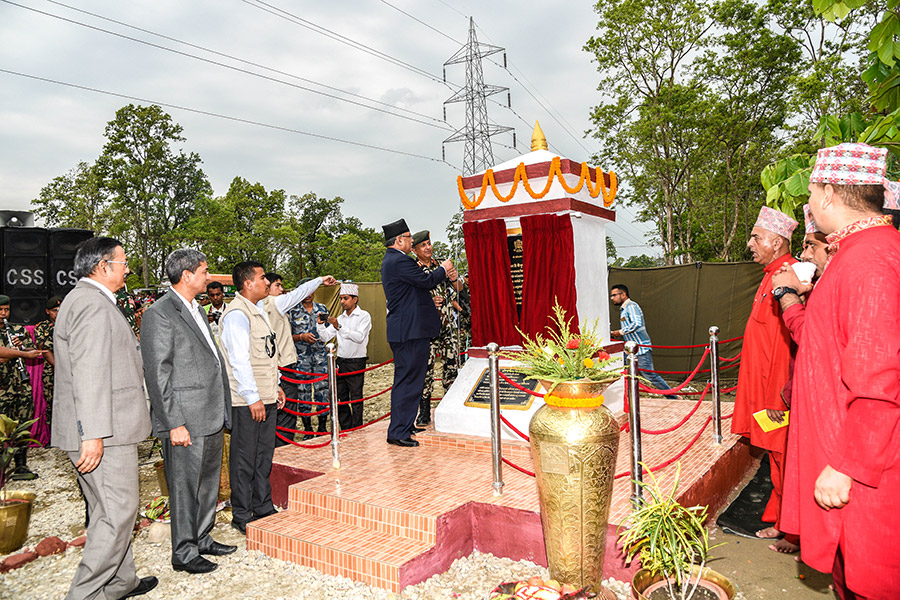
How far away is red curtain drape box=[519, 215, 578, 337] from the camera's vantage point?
6.09m

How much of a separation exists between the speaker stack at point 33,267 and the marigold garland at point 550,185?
631 cm

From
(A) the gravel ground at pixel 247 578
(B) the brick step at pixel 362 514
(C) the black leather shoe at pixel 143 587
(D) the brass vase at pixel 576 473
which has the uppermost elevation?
(D) the brass vase at pixel 576 473

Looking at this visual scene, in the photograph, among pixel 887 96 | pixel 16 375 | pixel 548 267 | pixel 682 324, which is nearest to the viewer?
pixel 887 96

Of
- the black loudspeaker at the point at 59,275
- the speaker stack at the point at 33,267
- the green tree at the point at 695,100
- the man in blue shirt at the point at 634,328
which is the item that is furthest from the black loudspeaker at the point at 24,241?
the green tree at the point at 695,100

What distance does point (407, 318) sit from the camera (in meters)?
5.77

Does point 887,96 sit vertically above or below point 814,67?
below

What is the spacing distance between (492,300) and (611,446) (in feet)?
11.2

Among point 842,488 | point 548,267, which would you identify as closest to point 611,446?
point 842,488

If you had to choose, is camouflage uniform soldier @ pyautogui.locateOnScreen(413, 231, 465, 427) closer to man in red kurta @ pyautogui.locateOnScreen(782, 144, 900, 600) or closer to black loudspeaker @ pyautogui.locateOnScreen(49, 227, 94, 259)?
man in red kurta @ pyautogui.locateOnScreen(782, 144, 900, 600)

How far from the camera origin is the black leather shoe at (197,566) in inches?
159

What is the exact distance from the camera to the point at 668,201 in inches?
803

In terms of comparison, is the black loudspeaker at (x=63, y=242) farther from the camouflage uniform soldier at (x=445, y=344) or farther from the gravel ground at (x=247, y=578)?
the camouflage uniform soldier at (x=445, y=344)

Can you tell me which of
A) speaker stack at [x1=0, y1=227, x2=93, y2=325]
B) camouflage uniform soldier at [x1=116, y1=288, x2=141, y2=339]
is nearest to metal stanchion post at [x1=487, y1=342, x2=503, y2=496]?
Result: camouflage uniform soldier at [x1=116, y1=288, x2=141, y2=339]

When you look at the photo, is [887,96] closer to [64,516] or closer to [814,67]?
[64,516]
